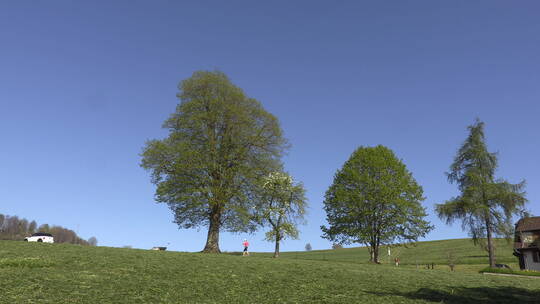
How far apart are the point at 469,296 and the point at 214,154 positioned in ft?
105

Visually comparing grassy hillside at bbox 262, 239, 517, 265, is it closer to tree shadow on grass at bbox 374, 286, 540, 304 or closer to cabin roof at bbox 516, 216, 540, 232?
cabin roof at bbox 516, 216, 540, 232

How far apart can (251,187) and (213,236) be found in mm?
6900

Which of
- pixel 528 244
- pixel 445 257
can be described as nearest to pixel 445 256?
pixel 445 257

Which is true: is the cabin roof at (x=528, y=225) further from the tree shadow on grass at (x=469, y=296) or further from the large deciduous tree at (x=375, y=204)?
the tree shadow on grass at (x=469, y=296)

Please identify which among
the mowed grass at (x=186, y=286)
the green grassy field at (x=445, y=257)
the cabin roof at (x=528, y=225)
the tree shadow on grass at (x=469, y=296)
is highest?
the cabin roof at (x=528, y=225)

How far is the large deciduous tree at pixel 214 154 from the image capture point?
1610 inches

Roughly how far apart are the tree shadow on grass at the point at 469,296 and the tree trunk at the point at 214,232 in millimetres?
29292

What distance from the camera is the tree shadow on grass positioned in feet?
39.8

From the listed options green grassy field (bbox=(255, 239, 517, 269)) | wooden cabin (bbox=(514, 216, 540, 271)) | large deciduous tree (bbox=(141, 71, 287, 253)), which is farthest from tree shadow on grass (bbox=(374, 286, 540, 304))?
wooden cabin (bbox=(514, 216, 540, 271))

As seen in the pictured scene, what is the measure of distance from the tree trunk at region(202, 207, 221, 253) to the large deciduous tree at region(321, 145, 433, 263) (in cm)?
1574

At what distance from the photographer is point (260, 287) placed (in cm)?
1282

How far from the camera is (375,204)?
1852 inches

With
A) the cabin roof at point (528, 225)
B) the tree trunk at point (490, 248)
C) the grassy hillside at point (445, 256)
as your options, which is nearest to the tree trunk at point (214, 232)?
the grassy hillside at point (445, 256)

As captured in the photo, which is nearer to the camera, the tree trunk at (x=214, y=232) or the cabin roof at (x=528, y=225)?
the tree trunk at (x=214, y=232)
